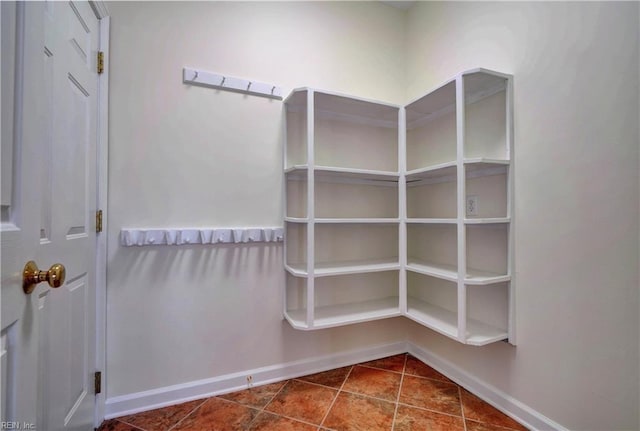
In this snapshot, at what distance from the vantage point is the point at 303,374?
1955 mm

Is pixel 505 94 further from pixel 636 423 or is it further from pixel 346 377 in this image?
Answer: pixel 346 377

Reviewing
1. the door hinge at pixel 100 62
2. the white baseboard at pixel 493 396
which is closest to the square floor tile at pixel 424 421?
the white baseboard at pixel 493 396

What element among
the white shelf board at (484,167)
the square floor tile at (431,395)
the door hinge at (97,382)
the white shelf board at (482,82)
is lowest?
the square floor tile at (431,395)

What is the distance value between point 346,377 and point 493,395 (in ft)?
2.96

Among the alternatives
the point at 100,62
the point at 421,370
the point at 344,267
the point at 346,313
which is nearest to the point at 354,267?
the point at 344,267

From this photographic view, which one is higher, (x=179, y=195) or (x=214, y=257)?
(x=179, y=195)

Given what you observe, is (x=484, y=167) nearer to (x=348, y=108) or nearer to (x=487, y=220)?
(x=487, y=220)

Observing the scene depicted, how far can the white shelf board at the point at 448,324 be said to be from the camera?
1.53 m

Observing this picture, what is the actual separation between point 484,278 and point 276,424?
4.59ft

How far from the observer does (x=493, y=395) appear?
5.33ft

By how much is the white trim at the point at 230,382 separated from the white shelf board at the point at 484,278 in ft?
3.32

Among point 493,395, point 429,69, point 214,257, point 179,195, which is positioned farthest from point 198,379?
point 429,69

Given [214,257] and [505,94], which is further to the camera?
[214,257]

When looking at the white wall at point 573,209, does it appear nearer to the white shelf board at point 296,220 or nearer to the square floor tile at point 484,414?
the square floor tile at point 484,414
